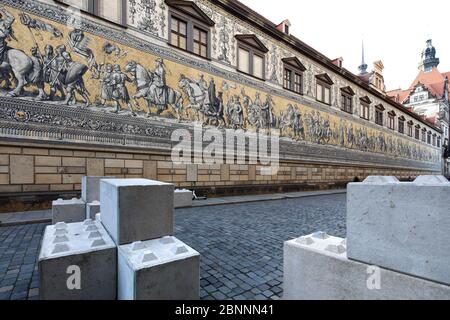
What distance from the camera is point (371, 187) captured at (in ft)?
5.09

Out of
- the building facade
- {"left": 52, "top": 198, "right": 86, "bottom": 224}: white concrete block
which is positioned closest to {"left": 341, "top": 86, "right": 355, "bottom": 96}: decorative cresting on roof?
the building facade

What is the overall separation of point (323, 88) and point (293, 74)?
3.82m

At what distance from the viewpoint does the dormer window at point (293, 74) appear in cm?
1552

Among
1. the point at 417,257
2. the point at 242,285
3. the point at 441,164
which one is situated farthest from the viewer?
the point at 441,164

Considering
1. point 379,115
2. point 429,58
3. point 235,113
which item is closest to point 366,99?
point 379,115

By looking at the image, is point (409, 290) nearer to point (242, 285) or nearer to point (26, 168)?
point (242, 285)

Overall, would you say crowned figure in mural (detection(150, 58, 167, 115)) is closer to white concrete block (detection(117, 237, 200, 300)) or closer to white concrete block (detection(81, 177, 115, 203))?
white concrete block (detection(81, 177, 115, 203))

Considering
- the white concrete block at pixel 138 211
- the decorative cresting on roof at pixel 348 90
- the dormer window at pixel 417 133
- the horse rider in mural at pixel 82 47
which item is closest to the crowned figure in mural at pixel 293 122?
the decorative cresting on roof at pixel 348 90

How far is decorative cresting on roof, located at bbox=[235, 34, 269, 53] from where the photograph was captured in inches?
506

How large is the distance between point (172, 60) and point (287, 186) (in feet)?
31.7

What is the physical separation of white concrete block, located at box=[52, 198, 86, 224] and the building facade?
3.50m

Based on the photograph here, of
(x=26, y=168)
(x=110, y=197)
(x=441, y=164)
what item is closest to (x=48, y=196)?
(x=26, y=168)

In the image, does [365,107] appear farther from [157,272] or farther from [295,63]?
[157,272]

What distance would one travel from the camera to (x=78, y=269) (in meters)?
1.92
